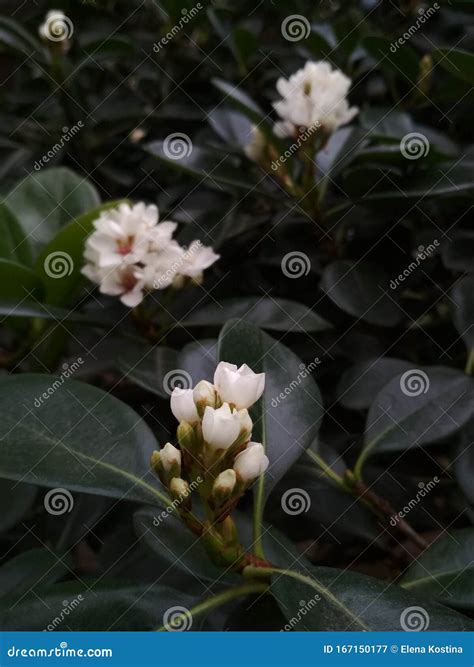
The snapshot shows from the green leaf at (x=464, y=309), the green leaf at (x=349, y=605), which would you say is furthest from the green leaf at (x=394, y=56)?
the green leaf at (x=349, y=605)

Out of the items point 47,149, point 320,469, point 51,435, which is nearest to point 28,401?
point 51,435

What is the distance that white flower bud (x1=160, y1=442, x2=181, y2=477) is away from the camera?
1.92 feet

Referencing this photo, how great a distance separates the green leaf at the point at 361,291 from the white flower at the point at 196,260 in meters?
0.14

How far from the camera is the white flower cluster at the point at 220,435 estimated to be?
57 cm

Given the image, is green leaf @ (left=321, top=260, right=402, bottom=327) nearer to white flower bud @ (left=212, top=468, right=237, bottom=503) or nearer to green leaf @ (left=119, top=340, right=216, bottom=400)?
green leaf @ (left=119, top=340, right=216, bottom=400)

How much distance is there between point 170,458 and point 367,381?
0.33m

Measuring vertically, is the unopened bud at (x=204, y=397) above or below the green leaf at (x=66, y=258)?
below

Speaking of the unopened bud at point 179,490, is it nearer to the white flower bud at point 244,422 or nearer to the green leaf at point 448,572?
the white flower bud at point 244,422

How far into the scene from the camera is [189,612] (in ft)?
1.97

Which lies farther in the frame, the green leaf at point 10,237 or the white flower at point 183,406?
the green leaf at point 10,237

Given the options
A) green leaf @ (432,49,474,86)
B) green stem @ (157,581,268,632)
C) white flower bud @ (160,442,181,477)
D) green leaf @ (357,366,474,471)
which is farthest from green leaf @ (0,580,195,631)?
green leaf @ (432,49,474,86)

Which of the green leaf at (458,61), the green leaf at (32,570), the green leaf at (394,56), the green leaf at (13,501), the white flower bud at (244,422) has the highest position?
the green leaf at (394,56)
